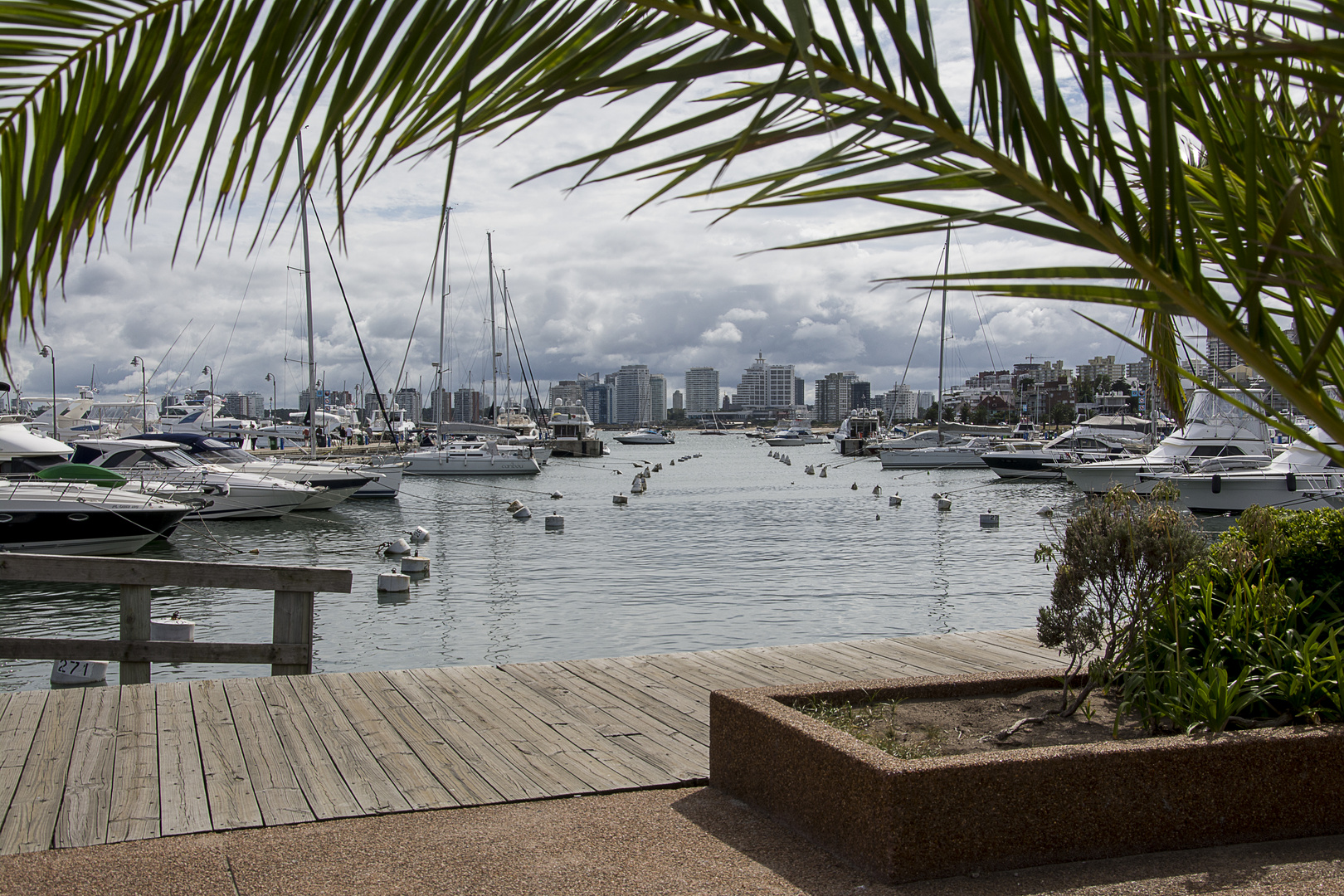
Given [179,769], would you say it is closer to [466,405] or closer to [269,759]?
[269,759]

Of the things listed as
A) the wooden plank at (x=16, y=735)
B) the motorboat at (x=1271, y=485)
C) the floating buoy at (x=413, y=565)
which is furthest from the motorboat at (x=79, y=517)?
the motorboat at (x=1271, y=485)

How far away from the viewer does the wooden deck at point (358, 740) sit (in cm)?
466

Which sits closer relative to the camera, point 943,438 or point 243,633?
point 243,633

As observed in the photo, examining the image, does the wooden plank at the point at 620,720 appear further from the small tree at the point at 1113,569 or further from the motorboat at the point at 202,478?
the motorboat at the point at 202,478

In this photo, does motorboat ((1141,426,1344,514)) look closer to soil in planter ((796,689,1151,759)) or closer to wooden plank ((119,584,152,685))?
soil in planter ((796,689,1151,759))

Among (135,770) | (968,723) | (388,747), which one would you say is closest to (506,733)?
(388,747)

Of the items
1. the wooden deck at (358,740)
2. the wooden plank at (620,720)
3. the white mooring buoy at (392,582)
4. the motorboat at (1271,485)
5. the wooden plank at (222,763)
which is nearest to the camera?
the wooden plank at (222,763)

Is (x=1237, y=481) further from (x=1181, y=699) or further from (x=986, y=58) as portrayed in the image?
(x=986, y=58)

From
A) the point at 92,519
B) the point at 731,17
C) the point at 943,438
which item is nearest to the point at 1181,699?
the point at 731,17

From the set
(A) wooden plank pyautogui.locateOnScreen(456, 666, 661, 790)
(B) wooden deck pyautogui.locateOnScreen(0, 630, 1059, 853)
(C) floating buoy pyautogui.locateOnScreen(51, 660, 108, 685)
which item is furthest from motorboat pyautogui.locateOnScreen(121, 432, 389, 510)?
(A) wooden plank pyautogui.locateOnScreen(456, 666, 661, 790)

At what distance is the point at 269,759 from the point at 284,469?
29.4 m

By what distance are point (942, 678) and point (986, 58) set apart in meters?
4.12

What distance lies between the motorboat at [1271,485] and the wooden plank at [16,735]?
26897 millimetres

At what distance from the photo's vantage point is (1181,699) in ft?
14.7
